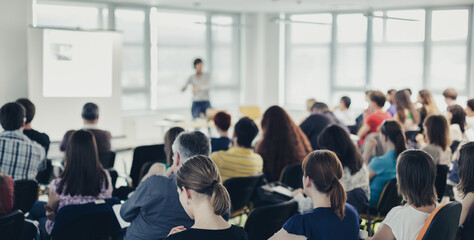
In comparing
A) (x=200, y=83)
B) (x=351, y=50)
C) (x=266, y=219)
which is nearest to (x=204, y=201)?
(x=266, y=219)

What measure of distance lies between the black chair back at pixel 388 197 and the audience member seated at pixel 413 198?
1.60 metres

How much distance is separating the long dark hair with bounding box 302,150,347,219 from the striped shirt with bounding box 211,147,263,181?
74.0 inches

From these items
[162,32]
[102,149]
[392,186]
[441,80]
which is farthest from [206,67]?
[392,186]

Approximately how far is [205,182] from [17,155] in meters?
2.93

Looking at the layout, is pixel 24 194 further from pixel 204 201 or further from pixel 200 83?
pixel 200 83

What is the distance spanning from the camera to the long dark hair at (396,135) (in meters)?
4.65

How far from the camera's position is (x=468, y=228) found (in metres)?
3.11

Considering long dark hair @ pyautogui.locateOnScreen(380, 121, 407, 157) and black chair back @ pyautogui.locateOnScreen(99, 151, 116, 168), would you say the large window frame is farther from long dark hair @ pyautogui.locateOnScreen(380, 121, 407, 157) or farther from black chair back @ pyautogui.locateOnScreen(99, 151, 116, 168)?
black chair back @ pyautogui.locateOnScreen(99, 151, 116, 168)

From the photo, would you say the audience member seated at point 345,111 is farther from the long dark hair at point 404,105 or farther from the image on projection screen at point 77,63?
the image on projection screen at point 77,63

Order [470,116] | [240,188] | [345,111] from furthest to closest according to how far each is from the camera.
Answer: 1. [345,111]
2. [470,116]
3. [240,188]

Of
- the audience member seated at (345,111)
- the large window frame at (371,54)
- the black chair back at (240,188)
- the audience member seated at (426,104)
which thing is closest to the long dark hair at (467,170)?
the black chair back at (240,188)

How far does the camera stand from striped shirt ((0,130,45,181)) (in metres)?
4.52

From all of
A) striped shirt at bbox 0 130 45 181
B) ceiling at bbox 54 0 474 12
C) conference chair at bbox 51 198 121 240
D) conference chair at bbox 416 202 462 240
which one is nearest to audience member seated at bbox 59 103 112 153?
striped shirt at bbox 0 130 45 181

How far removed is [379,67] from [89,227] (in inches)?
395
